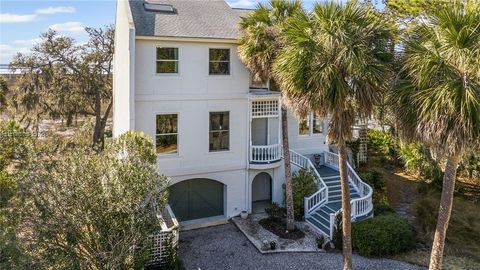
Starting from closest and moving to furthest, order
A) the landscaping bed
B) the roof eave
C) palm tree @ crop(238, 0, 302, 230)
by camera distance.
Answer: the landscaping bed
palm tree @ crop(238, 0, 302, 230)
the roof eave

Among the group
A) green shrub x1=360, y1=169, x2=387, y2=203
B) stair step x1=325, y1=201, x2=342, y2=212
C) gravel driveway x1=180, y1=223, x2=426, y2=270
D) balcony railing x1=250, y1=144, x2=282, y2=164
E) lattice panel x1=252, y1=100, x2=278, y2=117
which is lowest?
gravel driveway x1=180, y1=223, x2=426, y2=270

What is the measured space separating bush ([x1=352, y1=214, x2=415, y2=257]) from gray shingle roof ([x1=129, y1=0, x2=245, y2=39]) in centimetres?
1074

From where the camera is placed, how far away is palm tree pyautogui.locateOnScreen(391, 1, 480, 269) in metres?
8.87

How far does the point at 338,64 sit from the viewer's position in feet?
36.1

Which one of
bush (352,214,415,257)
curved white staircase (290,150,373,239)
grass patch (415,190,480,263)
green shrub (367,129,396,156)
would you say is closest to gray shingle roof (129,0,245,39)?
curved white staircase (290,150,373,239)

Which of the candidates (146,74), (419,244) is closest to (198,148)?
(146,74)

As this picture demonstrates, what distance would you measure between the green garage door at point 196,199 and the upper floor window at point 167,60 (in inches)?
220

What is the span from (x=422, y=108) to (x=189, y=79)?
11.3 meters

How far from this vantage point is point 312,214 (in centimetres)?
1836

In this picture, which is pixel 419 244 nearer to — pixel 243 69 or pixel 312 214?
pixel 312 214

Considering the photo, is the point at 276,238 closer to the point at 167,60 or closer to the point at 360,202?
the point at 360,202

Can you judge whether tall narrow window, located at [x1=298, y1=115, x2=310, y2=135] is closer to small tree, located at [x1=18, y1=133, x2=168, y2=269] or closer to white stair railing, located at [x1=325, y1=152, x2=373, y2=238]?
white stair railing, located at [x1=325, y1=152, x2=373, y2=238]

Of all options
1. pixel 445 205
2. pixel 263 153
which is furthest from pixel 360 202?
pixel 445 205

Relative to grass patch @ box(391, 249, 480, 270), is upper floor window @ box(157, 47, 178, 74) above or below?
above
